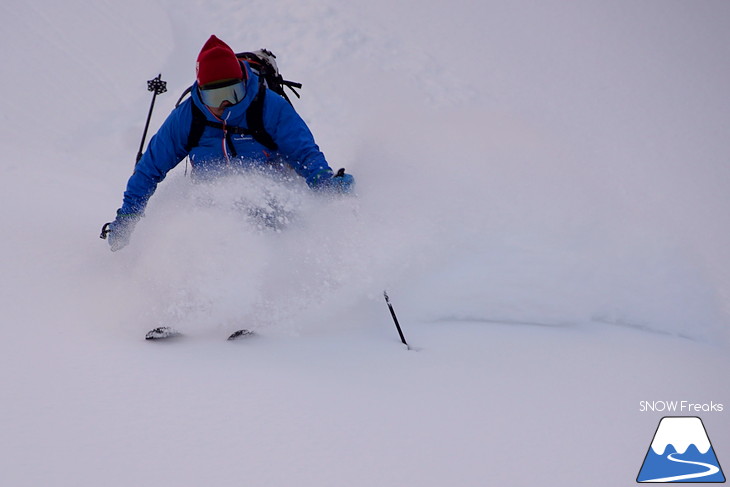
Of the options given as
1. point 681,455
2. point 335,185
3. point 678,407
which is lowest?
point 681,455

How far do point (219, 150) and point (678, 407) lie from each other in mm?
2802

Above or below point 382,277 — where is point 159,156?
above

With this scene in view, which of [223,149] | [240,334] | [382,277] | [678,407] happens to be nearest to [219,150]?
[223,149]

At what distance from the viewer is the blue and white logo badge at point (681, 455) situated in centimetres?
204

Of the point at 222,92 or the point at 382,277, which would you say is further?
the point at 382,277

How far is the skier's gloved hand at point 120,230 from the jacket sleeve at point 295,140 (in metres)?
1.00

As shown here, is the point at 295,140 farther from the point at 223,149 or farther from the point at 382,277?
the point at 382,277

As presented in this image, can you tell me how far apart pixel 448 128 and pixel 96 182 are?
3.37 metres

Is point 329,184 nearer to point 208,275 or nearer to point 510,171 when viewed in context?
point 208,275

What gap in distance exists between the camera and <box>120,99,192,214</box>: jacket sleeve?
123 inches

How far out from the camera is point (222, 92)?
2.87 m

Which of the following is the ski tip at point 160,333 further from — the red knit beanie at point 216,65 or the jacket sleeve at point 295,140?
the red knit beanie at point 216,65

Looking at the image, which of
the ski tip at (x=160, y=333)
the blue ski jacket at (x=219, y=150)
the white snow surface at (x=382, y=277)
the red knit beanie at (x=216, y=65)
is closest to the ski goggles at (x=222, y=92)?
the red knit beanie at (x=216, y=65)

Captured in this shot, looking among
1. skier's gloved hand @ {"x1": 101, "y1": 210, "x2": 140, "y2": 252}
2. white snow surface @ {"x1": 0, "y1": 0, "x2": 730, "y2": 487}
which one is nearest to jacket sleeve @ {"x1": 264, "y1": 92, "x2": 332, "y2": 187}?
white snow surface @ {"x1": 0, "y1": 0, "x2": 730, "y2": 487}
